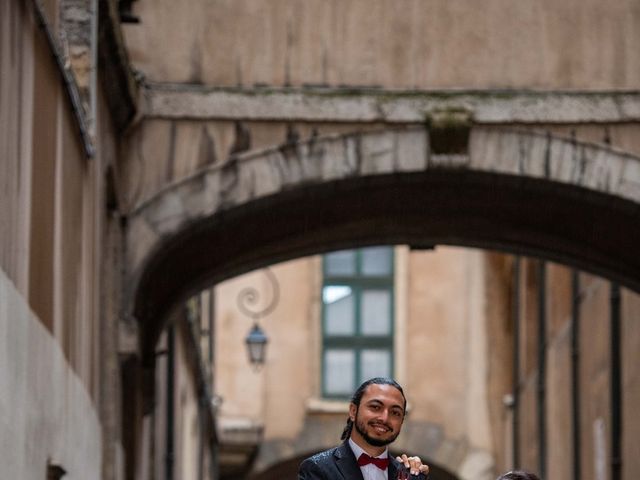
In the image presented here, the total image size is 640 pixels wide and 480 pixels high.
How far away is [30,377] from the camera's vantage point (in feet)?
39.3

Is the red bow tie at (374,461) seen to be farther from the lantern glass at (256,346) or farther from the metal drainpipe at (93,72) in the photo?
the lantern glass at (256,346)

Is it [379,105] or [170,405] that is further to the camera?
[170,405]

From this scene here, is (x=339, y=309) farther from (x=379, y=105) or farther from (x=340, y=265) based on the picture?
(x=379, y=105)

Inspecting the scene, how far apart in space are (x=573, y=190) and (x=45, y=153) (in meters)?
5.89

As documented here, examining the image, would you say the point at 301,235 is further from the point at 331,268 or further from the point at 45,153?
the point at 331,268

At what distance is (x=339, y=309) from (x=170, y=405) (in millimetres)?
15207

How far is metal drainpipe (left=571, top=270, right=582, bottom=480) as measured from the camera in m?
27.6

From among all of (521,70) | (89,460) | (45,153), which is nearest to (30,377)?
(45,153)

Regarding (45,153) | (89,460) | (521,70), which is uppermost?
(521,70)

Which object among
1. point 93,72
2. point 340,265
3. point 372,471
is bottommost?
point 372,471

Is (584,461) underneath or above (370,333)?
underneath

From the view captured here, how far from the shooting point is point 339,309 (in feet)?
140

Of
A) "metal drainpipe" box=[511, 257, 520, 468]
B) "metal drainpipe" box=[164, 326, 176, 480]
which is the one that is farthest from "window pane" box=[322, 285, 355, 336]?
"metal drainpipe" box=[164, 326, 176, 480]

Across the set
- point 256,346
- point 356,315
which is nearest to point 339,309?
point 356,315
